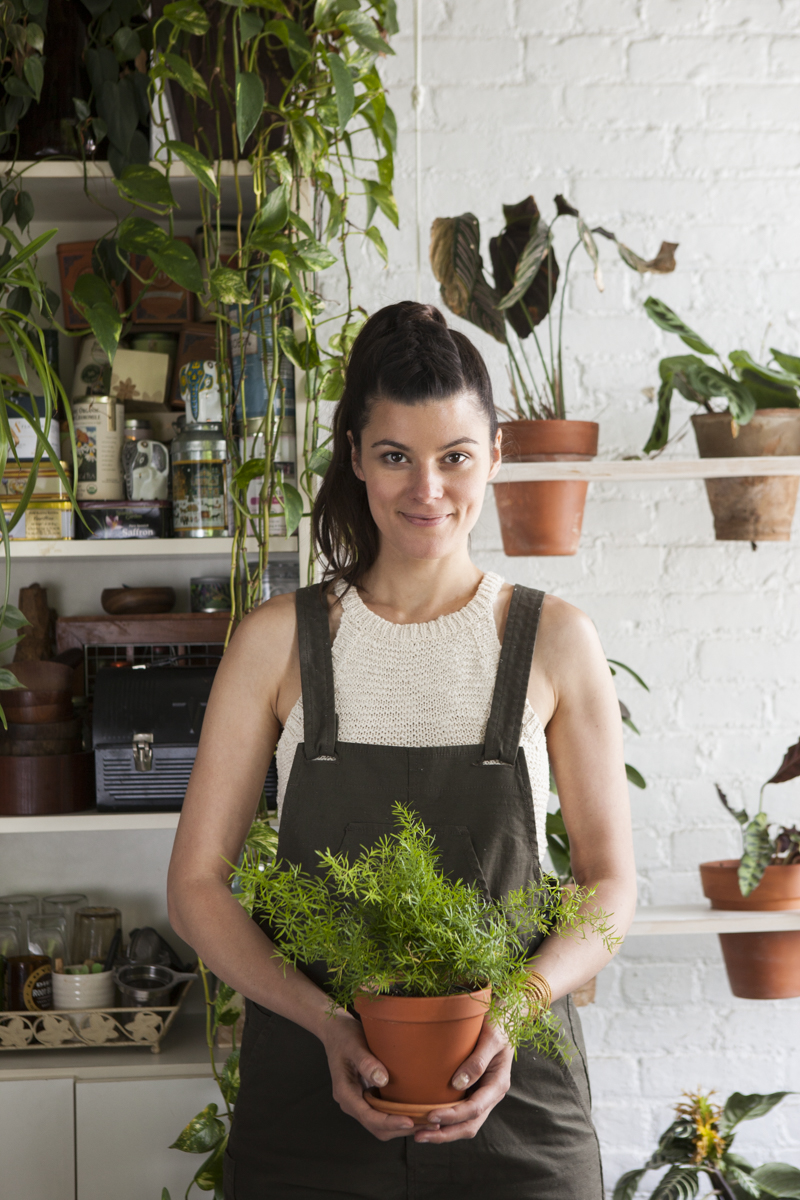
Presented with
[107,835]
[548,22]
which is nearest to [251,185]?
[548,22]

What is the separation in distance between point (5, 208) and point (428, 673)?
3.35 feet

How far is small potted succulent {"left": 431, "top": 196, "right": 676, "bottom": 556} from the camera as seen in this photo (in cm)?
157

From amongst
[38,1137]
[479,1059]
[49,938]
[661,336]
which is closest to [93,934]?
[49,938]

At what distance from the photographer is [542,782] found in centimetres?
111

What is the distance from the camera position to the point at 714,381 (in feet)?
5.19

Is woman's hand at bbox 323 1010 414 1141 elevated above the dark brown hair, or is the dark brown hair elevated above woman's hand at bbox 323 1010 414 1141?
the dark brown hair

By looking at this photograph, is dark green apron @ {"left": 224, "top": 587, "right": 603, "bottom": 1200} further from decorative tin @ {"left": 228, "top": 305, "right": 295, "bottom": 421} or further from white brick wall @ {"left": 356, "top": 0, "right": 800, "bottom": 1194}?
white brick wall @ {"left": 356, "top": 0, "right": 800, "bottom": 1194}

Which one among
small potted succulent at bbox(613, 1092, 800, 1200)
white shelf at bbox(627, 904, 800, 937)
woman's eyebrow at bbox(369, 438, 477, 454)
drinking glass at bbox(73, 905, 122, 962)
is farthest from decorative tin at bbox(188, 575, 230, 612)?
small potted succulent at bbox(613, 1092, 800, 1200)

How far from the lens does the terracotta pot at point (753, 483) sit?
1630 millimetres

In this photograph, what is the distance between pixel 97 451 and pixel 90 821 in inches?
23.0

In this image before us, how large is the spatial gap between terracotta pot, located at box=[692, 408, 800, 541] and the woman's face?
735 mm

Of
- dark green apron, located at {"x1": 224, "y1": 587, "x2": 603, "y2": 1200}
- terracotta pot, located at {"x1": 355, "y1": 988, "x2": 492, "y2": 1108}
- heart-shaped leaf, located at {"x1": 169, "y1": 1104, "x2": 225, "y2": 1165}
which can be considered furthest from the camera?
heart-shaped leaf, located at {"x1": 169, "y1": 1104, "x2": 225, "y2": 1165}

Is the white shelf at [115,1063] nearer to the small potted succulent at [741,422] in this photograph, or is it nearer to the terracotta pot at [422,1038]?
the terracotta pot at [422,1038]

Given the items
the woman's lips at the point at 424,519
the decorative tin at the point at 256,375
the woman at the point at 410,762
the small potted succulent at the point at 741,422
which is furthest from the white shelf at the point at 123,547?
the small potted succulent at the point at 741,422
